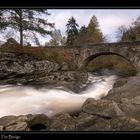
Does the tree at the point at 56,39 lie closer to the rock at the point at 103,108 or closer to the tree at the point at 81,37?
the tree at the point at 81,37

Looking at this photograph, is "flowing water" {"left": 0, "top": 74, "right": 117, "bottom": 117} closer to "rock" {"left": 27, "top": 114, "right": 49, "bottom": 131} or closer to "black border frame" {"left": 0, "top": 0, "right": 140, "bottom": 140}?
"rock" {"left": 27, "top": 114, "right": 49, "bottom": 131}

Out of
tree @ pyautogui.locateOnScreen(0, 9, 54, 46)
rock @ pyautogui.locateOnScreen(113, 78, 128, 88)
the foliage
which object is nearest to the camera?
tree @ pyautogui.locateOnScreen(0, 9, 54, 46)

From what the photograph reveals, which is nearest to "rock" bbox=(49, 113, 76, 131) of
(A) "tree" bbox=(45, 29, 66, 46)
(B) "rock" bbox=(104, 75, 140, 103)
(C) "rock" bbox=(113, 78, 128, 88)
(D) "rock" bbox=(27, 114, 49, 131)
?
(D) "rock" bbox=(27, 114, 49, 131)

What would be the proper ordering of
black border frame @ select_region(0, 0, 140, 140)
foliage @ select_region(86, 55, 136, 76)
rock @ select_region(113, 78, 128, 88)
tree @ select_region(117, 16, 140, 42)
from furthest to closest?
1. foliage @ select_region(86, 55, 136, 76)
2. rock @ select_region(113, 78, 128, 88)
3. tree @ select_region(117, 16, 140, 42)
4. black border frame @ select_region(0, 0, 140, 140)

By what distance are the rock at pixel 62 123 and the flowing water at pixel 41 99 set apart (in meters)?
0.05

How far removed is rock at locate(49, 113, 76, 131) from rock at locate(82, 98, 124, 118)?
181 millimetres

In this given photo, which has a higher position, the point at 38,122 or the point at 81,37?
the point at 81,37

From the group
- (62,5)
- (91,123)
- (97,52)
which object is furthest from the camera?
(97,52)

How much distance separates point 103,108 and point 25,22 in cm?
109

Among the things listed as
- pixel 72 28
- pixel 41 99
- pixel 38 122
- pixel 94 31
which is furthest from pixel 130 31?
pixel 38 122

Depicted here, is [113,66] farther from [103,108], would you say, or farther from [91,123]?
[91,123]

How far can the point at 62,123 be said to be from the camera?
2828 millimetres

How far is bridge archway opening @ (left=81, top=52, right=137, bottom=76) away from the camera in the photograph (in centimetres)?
332

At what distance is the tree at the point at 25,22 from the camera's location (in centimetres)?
289
